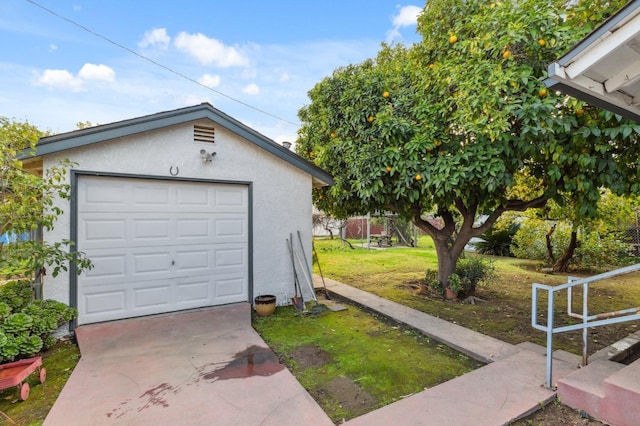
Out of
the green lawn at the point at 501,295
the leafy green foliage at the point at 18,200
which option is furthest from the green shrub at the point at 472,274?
the leafy green foliage at the point at 18,200

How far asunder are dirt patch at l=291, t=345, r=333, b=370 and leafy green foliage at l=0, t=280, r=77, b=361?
2938mm

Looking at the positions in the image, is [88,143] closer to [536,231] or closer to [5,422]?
[5,422]

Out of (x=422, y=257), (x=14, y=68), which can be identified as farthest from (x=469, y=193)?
(x=14, y=68)

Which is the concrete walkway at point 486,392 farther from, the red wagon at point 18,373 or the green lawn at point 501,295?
the red wagon at point 18,373

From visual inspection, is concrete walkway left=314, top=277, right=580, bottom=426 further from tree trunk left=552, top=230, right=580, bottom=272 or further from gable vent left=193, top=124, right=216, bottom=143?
tree trunk left=552, top=230, right=580, bottom=272

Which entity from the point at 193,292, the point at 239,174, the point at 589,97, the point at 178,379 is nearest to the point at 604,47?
the point at 589,97

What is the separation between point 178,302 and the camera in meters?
5.45

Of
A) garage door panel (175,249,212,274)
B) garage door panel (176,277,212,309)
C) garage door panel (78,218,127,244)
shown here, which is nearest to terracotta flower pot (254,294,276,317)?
garage door panel (176,277,212,309)

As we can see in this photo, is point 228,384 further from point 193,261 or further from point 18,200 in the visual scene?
point 18,200

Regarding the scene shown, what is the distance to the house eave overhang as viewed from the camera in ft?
6.73

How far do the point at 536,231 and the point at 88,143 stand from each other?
40.3 ft

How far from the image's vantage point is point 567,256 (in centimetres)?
977

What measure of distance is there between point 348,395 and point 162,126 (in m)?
4.72

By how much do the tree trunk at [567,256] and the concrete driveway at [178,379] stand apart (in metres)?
9.94
